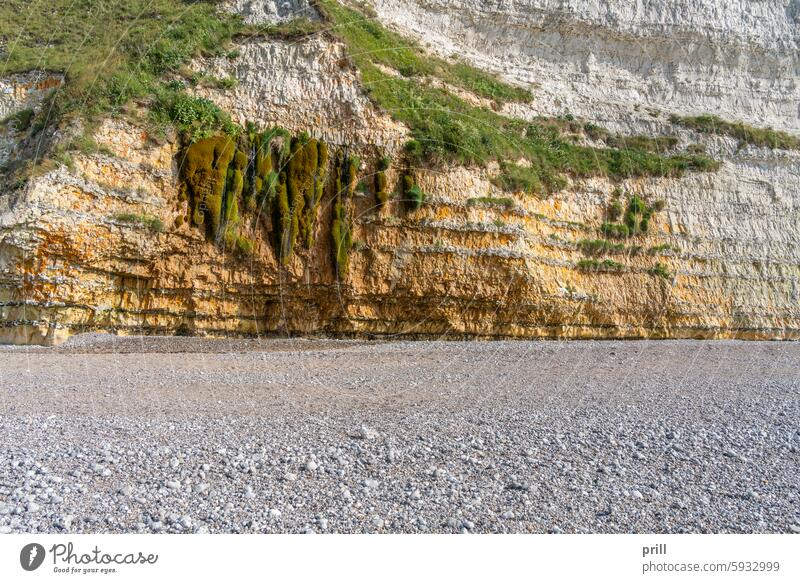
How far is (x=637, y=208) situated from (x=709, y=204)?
4.33m

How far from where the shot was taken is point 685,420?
834 cm

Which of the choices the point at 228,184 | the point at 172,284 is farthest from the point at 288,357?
the point at 228,184

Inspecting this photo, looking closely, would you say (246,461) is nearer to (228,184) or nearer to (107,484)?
(107,484)

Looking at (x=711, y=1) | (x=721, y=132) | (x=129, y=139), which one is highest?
(x=711, y=1)

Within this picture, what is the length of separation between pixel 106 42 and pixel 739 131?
3021cm

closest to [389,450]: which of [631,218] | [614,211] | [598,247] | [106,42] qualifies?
[598,247]

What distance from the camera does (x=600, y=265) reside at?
22.1m

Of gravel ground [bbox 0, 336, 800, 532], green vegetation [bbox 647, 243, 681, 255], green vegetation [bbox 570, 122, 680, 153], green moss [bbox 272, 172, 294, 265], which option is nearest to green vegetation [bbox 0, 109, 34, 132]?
green moss [bbox 272, 172, 294, 265]

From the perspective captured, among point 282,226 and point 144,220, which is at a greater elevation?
point 144,220

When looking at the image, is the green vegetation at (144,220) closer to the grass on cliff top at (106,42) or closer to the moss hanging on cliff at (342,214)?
the grass on cliff top at (106,42)

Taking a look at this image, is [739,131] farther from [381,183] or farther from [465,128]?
[381,183]

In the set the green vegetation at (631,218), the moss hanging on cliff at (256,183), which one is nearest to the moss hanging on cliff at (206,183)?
the moss hanging on cliff at (256,183)

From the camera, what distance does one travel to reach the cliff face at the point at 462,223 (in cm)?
1659
